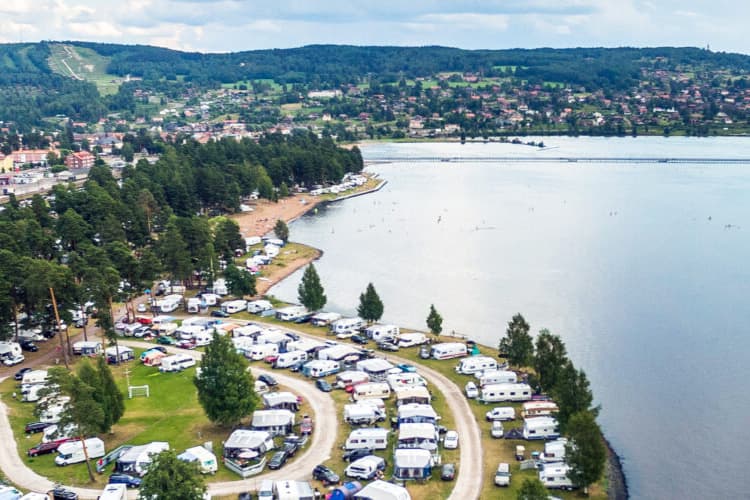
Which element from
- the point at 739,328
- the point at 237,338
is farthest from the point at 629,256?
the point at 237,338

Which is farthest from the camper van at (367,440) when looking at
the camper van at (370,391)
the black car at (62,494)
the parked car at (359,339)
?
the parked car at (359,339)

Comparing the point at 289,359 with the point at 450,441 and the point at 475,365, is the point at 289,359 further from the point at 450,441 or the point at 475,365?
the point at 450,441

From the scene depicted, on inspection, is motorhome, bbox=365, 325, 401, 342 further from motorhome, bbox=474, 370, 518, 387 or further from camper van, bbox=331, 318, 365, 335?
motorhome, bbox=474, 370, 518, 387

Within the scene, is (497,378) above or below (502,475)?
below

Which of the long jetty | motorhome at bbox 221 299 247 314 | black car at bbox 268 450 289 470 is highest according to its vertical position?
black car at bbox 268 450 289 470

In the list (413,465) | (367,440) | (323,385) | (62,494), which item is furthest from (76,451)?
(413,465)

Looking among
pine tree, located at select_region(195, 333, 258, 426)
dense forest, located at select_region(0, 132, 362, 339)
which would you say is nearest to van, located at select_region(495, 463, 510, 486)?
pine tree, located at select_region(195, 333, 258, 426)

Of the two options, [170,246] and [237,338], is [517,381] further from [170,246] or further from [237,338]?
[170,246]
